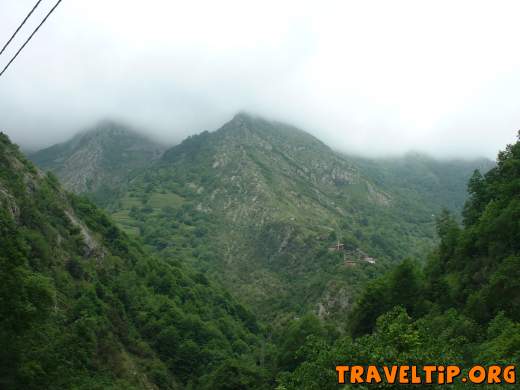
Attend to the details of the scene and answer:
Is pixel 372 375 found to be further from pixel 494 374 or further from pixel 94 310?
pixel 94 310

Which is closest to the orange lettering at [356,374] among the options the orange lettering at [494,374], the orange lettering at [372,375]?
the orange lettering at [372,375]

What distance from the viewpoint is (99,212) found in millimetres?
130500

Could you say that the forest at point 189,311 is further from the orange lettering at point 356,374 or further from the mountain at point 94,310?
the orange lettering at point 356,374

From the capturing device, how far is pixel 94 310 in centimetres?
7694

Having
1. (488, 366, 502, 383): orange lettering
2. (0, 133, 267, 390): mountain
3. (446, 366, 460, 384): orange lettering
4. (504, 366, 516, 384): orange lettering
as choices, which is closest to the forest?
(0, 133, 267, 390): mountain

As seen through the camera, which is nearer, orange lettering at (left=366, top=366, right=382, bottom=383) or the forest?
orange lettering at (left=366, top=366, right=382, bottom=383)

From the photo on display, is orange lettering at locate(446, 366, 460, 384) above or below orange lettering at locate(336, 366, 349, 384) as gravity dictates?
above

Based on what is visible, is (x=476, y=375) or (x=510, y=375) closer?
(x=510, y=375)

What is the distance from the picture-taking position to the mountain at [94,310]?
46719mm

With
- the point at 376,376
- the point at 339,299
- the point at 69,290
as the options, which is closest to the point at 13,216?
the point at 69,290

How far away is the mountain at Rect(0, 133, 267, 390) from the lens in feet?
153

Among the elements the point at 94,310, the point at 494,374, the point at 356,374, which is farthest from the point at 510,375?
the point at 94,310

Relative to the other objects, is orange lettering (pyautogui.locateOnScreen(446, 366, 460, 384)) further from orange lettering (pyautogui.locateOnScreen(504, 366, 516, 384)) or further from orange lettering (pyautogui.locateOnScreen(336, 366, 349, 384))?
orange lettering (pyautogui.locateOnScreen(336, 366, 349, 384))

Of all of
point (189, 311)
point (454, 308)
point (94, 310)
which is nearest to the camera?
point (454, 308)
